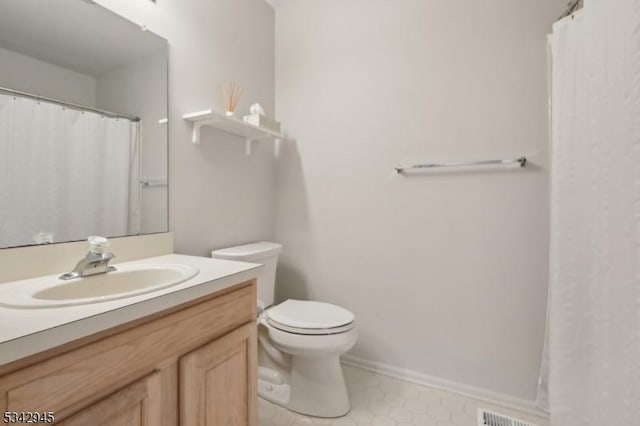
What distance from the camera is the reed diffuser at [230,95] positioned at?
1.61m

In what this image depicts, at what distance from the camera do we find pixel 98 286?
0.96 metres

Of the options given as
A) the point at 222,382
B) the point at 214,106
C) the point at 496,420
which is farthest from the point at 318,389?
the point at 214,106

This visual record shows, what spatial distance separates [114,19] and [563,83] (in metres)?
1.73

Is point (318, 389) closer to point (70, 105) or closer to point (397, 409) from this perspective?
point (397, 409)

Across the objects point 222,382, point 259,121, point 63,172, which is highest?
point 259,121

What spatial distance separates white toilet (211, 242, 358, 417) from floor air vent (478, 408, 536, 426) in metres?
0.61

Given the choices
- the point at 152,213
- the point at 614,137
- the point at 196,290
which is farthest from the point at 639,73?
the point at 152,213

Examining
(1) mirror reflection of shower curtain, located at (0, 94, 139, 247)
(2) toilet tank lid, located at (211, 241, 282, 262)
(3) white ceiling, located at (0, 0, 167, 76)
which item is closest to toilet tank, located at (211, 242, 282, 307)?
(2) toilet tank lid, located at (211, 241, 282, 262)

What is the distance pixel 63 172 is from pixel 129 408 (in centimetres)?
81

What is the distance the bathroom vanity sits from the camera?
0.54 m

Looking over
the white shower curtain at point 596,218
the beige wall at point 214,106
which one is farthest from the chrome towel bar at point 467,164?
the beige wall at point 214,106

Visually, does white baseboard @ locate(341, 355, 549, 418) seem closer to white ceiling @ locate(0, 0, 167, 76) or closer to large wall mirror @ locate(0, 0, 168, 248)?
large wall mirror @ locate(0, 0, 168, 248)

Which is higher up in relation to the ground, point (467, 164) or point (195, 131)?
point (195, 131)

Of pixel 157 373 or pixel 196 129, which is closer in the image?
pixel 157 373
